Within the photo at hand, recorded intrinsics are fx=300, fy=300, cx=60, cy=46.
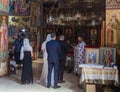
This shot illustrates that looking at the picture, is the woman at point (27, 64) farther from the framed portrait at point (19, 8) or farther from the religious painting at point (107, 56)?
the framed portrait at point (19, 8)

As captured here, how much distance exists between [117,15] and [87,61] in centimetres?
211

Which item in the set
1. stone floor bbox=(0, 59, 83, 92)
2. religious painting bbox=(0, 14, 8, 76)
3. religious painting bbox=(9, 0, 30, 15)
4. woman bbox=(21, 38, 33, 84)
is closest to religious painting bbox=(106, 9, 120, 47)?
stone floor bbox=(0, 59, 83, 92)

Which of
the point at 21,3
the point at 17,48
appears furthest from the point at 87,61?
the point at 21,3

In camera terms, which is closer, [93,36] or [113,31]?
[113,31]

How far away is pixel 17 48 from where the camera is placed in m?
13.7

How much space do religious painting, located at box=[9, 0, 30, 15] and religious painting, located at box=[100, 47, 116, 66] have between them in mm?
16050

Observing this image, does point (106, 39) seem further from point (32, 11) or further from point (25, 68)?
A: point (32, 11)

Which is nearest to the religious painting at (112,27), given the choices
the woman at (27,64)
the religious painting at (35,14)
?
the woman at (27,64)

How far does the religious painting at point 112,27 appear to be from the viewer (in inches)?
403

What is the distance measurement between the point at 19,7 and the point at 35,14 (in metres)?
2.01

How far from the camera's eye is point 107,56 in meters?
8.93

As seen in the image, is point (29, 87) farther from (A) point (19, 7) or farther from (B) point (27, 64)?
(A) point (19, 7)

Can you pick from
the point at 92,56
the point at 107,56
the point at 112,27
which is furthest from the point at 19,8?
the point at 107,56

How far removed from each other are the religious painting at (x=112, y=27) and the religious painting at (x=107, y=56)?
4.03ft
